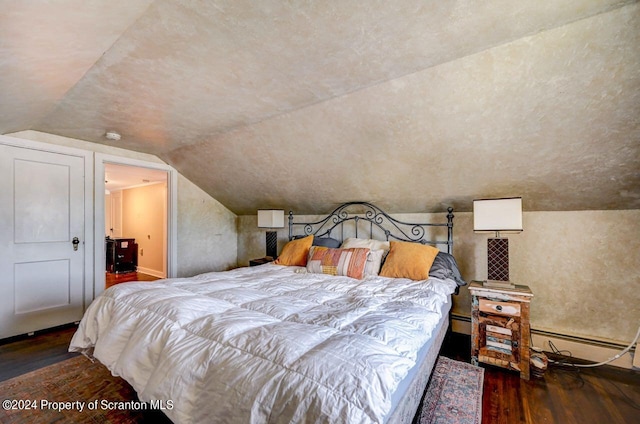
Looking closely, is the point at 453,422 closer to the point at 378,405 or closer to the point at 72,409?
the point at 378,405

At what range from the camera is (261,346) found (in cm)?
109

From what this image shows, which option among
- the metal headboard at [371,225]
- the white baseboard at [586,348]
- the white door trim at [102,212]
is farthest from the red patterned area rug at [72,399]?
the white baseboard at [586,348]

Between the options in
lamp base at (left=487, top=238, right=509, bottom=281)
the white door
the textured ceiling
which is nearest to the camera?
the textured ceiling

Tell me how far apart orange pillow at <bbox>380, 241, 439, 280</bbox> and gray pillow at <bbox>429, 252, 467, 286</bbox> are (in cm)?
7

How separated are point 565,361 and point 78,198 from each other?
521cm

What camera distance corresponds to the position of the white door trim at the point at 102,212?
335 centimetres

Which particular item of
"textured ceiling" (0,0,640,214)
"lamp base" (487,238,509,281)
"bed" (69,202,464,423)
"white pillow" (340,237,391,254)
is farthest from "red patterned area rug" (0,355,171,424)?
"lamp base" (487,238,509,281)

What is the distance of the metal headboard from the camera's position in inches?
124

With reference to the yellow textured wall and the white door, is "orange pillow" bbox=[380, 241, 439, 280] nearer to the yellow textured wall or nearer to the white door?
the white door

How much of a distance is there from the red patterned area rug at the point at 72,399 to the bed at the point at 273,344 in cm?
26

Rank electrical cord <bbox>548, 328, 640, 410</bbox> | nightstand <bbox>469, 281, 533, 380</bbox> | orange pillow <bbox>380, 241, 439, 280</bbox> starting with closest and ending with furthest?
electrical cord <bbox>548, 328, 640, 410</bbox>
nightstand <bbox>469, 281, 533, 380</bbox>
orange pillow <bbox>380, 241, 439, 280</bbox>

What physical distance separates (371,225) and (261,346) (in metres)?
2.64

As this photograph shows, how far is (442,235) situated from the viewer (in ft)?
10.1

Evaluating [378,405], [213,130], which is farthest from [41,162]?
[378,405]
